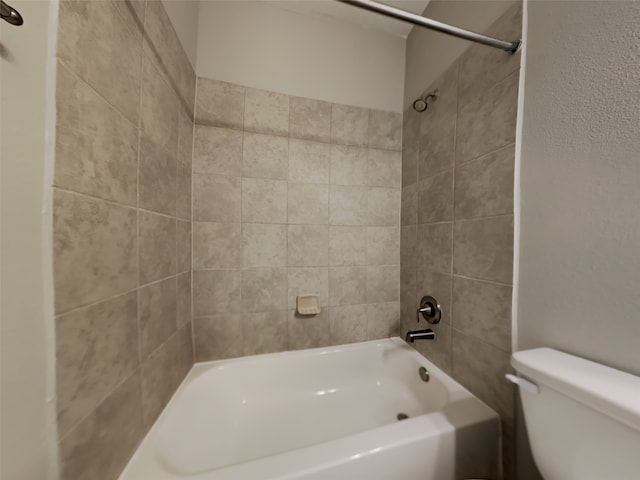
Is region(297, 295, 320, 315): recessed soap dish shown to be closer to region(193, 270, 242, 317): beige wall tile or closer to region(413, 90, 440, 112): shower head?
region(193, 270, 242, 317): beige wall tile

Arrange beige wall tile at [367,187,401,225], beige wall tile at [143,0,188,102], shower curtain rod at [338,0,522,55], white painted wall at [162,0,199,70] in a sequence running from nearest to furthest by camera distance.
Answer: shower curtain rod at [338,0,522,55] → beige wall tile at [143,0,188,102] → white painted wall at [162,0,199,70] → beige wall tile at [367,187,401,225]

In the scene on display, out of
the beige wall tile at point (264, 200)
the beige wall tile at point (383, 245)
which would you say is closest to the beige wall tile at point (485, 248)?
the beige wall tile at point (383, 245)

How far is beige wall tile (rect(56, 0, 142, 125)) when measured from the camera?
0.42m

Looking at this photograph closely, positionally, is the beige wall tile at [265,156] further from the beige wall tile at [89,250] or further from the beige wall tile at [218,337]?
the beige wall tile at [218,337]

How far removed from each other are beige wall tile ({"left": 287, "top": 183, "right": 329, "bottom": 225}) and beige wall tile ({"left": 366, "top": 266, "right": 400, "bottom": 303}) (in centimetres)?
45

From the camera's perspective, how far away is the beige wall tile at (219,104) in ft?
3.52

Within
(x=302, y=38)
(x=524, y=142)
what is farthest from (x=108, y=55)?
(x=524, y=142)

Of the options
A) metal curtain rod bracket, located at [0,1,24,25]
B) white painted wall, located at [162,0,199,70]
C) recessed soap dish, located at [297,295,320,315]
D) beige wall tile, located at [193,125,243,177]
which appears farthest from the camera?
recessed soap dish, located at [297,295,320,315]

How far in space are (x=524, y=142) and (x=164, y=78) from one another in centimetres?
130

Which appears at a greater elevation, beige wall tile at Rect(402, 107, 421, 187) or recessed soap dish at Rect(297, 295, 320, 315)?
beige wall tile at Rect(402, 107, 421, 187)

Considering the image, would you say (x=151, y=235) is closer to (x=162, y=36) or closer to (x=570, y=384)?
(x=162, y=36)

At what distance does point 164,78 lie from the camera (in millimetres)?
779

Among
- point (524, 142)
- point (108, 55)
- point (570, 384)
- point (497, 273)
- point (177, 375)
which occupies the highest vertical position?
point (108, 55)

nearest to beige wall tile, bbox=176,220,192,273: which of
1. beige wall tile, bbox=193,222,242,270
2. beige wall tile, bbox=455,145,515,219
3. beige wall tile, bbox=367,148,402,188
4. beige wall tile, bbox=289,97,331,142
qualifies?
beige wall tile, bbox=193,222,242,270
